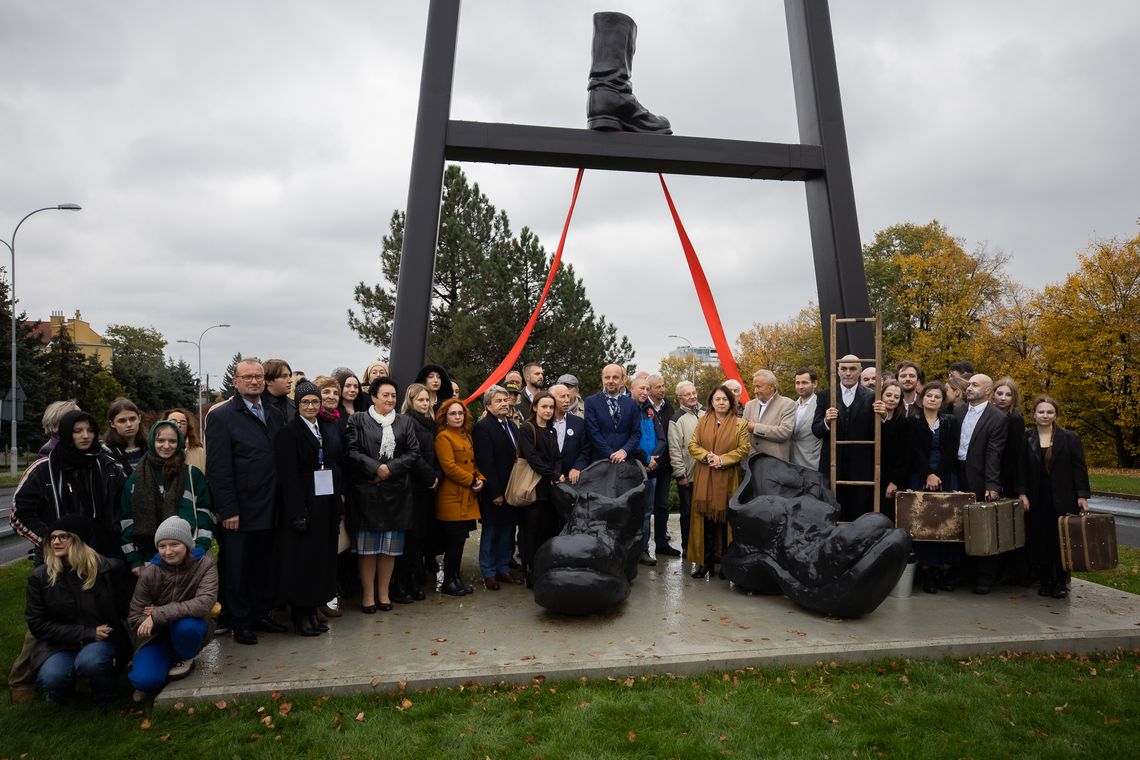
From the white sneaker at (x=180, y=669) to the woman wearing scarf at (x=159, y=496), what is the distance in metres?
0.62

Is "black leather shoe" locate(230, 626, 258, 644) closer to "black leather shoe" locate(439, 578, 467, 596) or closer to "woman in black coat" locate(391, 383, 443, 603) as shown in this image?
"woman in black coat" locate(391, 383, 443, 603)

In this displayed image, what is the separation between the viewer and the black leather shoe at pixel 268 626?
17.0ft

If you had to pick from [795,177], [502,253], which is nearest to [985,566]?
[795,177]

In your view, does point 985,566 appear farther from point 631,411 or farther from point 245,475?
point 245,475

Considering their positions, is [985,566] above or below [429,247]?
below

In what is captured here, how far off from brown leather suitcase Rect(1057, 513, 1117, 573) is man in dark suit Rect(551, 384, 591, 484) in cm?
395

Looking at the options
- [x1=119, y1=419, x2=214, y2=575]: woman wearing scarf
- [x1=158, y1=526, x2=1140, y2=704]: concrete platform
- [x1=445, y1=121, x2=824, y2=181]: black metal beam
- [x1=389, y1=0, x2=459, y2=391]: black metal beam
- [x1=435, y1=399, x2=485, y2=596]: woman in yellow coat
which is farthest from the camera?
[x1=445, y1=121, x2=824, y2=181]: black metal beam

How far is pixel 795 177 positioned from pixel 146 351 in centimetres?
7393

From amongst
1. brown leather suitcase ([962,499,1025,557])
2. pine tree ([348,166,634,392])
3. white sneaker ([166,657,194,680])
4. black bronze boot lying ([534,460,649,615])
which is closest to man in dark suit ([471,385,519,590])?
black bronze boot lying ([534,460,649,615])

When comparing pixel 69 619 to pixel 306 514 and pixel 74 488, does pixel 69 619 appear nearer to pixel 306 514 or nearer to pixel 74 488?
pixel 74 488

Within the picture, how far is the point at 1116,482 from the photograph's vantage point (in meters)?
18.1

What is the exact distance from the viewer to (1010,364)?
83.9 ft

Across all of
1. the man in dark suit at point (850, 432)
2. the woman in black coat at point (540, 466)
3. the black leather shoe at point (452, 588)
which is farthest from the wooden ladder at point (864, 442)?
the black leather shoe at point (452, 588)

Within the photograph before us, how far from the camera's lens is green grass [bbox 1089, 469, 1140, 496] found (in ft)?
54.7
